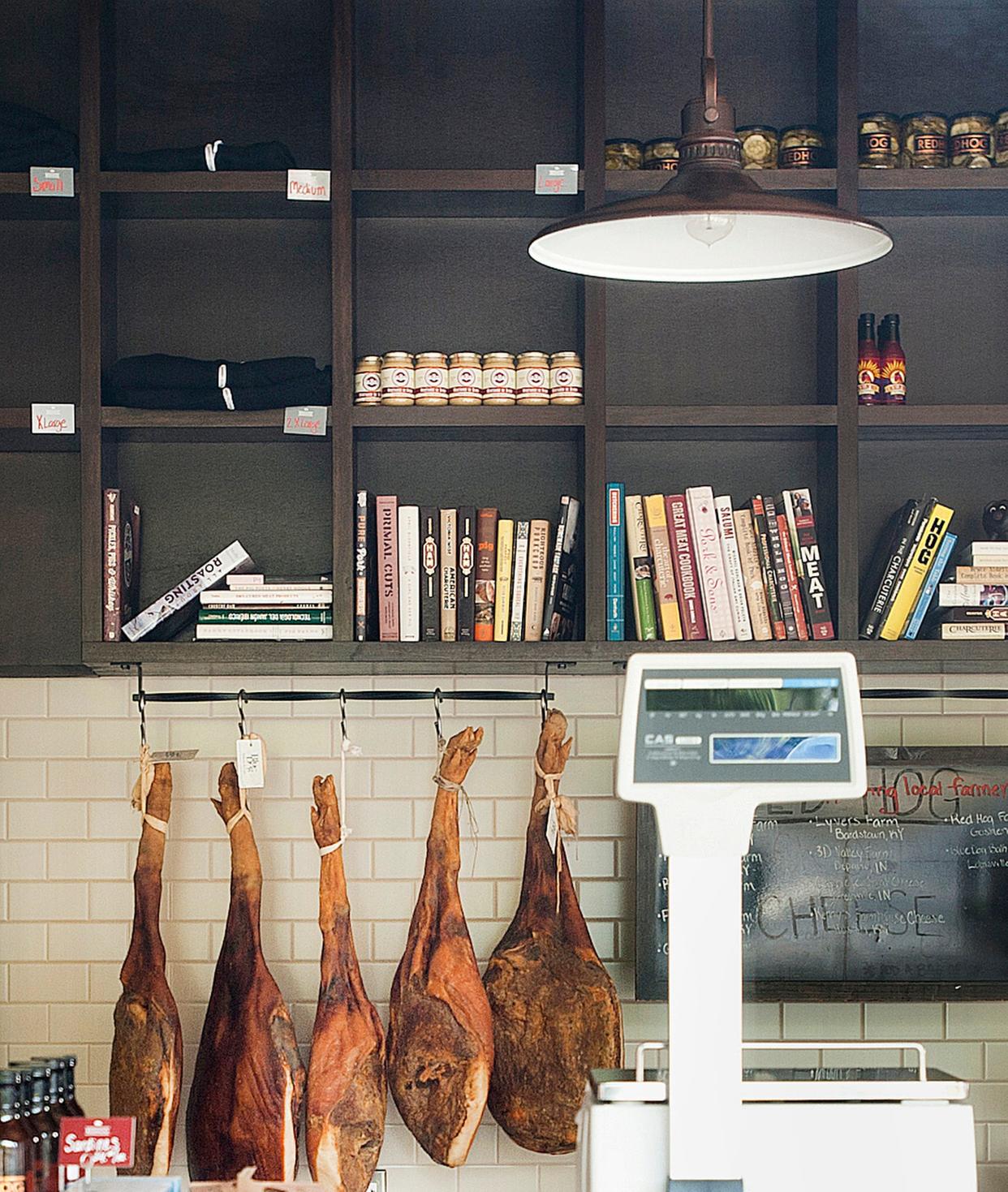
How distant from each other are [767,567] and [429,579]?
2.12 feet

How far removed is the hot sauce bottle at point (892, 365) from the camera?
9.27 ft

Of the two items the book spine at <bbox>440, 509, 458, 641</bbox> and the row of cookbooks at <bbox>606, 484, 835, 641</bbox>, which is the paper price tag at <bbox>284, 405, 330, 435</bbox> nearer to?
the book spine at <bbox>440, 509, 458, 641</bbox>

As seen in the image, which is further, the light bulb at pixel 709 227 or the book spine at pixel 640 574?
the book spine at pixel 640 574

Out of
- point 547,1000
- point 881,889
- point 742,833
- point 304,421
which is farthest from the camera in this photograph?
point 881,889

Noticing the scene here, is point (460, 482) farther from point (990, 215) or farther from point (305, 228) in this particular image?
point (990, 215)

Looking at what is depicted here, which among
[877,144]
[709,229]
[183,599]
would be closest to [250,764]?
[183,599]

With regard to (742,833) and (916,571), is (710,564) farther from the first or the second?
(742,833)

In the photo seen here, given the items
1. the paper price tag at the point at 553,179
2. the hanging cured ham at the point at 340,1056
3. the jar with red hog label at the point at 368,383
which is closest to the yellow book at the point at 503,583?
the jar with red hog label at the point at 368,383

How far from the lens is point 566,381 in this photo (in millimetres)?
2787

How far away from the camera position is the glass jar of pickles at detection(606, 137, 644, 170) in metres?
2.85

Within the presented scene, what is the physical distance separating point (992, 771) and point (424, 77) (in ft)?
6.10

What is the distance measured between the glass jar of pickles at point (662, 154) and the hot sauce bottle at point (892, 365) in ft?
1.68

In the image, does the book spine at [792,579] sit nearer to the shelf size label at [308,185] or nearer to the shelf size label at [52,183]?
the shelf size label at [308,185]

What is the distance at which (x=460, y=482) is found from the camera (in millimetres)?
3074
